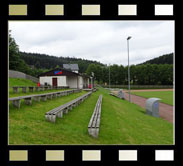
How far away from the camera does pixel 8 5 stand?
216 cm

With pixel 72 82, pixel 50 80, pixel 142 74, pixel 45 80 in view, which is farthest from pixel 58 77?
pixel 142 74

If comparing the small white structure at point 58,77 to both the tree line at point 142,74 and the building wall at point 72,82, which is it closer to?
the building wall at point 72,82

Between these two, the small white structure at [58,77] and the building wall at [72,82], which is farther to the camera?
the building wall at [72,82]

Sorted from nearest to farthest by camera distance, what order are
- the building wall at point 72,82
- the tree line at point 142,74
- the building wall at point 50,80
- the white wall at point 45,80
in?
the building wall at point 50,80 < the white wall at point 45,80 < the building wall at point 72,82 < the tree line at point 142,74

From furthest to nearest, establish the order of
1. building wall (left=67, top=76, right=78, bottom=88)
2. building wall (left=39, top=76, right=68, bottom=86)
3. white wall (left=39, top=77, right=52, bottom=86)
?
building wall (left=67, top=76, right=78, bottom=88)
white wall (left=39, top=77, right=52, bottom=86)
building wall (left=39, top=76, right=68, bottom=86)

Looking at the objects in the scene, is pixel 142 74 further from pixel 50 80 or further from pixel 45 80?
pixel 45 80

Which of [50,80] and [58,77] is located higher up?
[58,77]

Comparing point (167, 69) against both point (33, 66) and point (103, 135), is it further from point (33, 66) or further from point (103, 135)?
point (103, 135)

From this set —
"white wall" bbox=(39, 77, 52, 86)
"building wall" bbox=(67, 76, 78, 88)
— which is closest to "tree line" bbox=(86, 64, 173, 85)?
"building wall" bbox=(67, 76, 78, 88)

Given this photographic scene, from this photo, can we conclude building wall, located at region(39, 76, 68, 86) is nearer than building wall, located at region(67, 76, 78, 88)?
Yes

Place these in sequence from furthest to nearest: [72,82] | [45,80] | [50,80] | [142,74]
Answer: [142,74], [72,82], [45,80], [50,80]

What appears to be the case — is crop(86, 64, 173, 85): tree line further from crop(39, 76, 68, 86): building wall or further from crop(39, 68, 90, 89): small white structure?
crop(39, 76, 68, 86): building wall

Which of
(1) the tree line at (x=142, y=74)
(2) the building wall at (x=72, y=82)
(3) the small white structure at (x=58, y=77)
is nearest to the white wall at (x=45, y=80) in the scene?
(3) the small white structure at (x=58, y=77)
